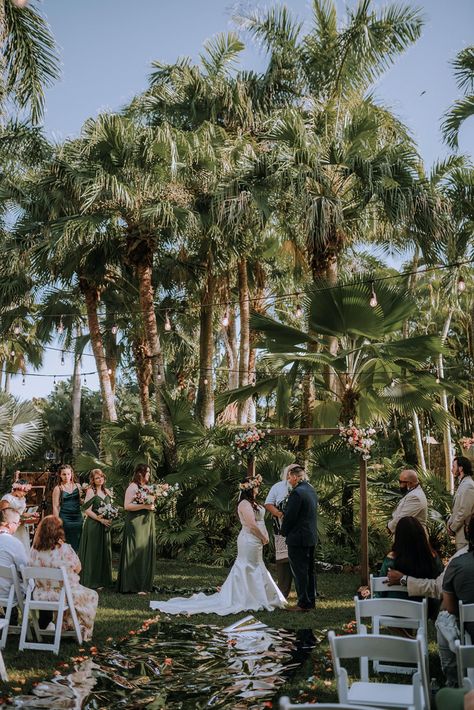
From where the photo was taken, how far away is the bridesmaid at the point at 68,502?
1088 cm

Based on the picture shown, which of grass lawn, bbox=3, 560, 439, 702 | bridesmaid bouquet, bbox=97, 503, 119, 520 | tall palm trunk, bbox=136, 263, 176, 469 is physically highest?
tall palm trunk, bbox=136, 263, 176, 469

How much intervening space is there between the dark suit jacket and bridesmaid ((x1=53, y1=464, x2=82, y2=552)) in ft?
11.5

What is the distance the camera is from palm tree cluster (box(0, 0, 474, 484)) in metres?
12.2

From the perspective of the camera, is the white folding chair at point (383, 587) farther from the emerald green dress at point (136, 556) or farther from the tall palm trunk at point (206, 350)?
the tall palm trunk at point (206, 350)

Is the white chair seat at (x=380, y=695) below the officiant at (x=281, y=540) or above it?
below

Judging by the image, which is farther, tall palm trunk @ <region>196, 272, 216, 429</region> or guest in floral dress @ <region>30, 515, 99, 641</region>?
tall palm trunk @ <region>196, 272, 216, 429</region>

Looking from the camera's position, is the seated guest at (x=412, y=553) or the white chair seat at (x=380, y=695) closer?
the white chair seat at (x=380, y=695)

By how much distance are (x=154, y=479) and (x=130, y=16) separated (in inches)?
337

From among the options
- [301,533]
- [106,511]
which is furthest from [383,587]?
[106,511]

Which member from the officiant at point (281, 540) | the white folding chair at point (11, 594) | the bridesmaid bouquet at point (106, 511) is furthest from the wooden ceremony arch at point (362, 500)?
the white folding chair at point (11, 594)

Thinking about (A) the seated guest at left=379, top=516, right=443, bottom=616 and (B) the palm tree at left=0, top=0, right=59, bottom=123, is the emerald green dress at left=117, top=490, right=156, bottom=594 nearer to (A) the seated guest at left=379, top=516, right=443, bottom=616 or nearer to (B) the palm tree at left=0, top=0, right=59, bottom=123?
(A) the seated guest at left=379, top=516, right=443, bottom=616

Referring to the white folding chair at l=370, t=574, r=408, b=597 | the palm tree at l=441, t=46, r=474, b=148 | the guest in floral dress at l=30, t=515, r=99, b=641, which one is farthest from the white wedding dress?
the palm tree at l=441, t=46, r=474, b=148

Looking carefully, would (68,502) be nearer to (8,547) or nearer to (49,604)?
(8,547)

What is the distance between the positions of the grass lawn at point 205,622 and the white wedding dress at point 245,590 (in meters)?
0.26
